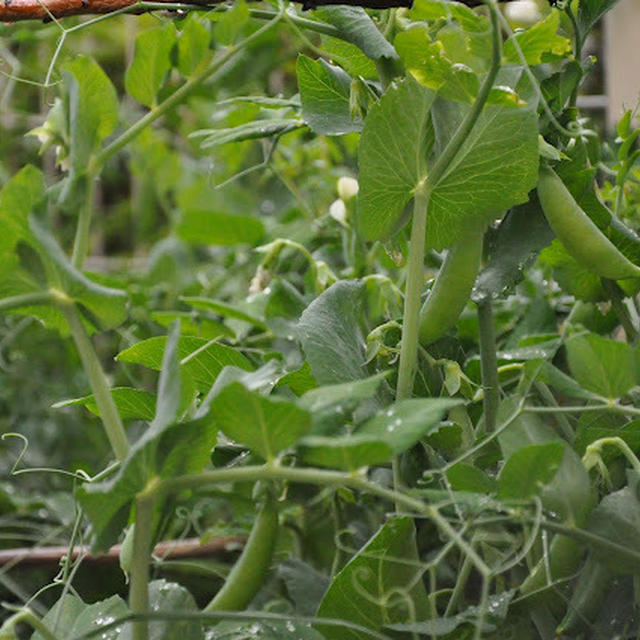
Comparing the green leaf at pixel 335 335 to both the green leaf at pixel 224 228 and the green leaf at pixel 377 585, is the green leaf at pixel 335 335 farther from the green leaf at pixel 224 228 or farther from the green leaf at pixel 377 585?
the green leaf at pixel 224 228

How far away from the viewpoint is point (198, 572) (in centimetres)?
79

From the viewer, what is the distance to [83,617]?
458 millimetres

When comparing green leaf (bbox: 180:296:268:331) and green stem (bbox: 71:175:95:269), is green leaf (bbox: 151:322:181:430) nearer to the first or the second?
green stem (bbox: 71:175:95:269)

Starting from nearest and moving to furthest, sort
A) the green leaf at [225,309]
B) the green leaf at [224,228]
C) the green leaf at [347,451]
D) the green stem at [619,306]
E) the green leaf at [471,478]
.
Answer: the green leaf at [347,451]
the green leaf at [471,478]
the green stem at [619,306]
the green leaf at [225,309]
the green leaf at [224,228]

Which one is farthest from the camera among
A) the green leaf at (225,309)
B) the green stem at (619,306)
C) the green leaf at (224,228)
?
the green leaf at (224,228)

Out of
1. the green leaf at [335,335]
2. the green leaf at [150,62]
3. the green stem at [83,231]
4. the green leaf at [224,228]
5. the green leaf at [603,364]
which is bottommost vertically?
the green leaf at [224,228]

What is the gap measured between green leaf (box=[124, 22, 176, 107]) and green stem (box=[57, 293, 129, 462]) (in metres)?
0.12

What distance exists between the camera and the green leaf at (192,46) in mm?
435

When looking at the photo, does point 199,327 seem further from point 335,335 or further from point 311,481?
point 311,481

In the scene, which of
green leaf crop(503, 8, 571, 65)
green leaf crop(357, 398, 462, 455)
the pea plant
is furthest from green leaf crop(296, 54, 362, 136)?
green leaf crop(357, 398, 462, 455)

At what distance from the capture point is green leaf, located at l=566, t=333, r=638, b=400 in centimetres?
41

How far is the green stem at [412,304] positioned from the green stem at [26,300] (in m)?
0.16

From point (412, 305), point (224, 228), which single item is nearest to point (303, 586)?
point (412, 305)

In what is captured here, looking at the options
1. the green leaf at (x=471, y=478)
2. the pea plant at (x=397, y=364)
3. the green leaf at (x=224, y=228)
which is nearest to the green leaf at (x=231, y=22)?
the pea plant at (x=397, y=364)
